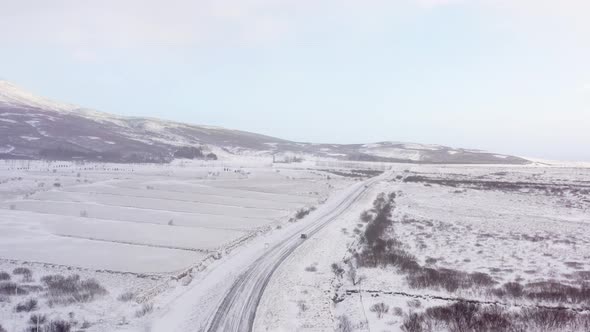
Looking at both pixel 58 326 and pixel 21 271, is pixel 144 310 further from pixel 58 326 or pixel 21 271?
pixel 21 271

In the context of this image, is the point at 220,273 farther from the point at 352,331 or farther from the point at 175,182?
the point at 175,182

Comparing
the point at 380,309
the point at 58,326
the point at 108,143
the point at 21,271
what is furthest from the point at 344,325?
the point at 108,143

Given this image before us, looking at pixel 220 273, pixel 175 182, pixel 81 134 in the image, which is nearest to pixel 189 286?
pixel 220 273

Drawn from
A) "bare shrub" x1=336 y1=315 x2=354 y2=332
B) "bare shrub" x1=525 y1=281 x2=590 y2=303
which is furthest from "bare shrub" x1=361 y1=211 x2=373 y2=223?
"bare shrub" x1=336 y1=315 x2=354 y2=332

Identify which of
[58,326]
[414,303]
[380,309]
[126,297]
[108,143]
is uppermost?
[108,143]

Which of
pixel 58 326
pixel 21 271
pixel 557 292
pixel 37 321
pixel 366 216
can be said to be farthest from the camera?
pixel 366 216
